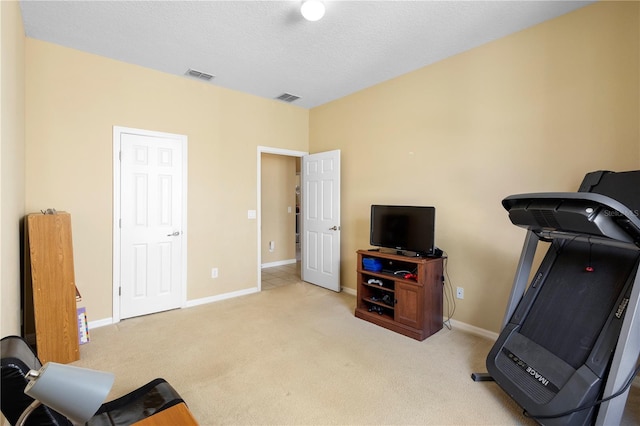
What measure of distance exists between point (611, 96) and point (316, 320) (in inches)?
125

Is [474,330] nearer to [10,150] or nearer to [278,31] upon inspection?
[278,31]

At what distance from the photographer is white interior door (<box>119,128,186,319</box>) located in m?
3.32

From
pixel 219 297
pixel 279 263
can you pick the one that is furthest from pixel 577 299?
pixel 279 263

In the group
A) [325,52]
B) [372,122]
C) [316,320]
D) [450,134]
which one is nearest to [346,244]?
[316,320]

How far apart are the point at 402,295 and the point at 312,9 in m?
2.58

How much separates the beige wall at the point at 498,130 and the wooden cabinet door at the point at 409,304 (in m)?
0.56

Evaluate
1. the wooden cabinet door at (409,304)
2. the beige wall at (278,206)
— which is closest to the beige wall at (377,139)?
the wooden cabinet door at (409,304)

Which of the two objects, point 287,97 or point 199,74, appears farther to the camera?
point 287,97

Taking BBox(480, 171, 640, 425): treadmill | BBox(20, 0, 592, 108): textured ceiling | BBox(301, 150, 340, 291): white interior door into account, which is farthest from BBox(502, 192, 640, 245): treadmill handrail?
BBox(301, 150, 340, 291): white interior door

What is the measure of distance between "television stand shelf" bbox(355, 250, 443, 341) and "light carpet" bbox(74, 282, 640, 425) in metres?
0.12

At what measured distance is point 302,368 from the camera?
2.37 m

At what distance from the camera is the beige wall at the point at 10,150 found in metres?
1.73

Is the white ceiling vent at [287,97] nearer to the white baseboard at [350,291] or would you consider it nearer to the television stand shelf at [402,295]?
the television stand shelf at [402,295]

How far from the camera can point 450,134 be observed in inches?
125
